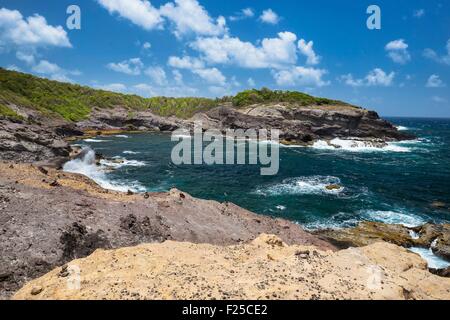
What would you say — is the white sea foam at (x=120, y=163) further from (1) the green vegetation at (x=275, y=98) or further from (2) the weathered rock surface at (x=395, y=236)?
(1) the green vegetation at (x=275, y=98)

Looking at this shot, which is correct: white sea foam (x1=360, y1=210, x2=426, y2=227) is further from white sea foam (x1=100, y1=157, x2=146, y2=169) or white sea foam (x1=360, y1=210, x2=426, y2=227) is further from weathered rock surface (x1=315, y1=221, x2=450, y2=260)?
white sea foam (x1=100, y1=157, x2=146, y2=169)

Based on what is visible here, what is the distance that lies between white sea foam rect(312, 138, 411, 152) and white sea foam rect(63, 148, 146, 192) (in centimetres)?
5444

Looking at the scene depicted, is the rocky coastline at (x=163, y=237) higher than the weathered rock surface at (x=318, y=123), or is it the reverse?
the weathered rock surface at (x=318, y=123)

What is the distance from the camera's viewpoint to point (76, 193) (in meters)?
20.5

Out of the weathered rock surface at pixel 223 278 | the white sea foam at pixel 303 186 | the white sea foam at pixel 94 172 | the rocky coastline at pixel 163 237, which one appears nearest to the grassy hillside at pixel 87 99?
the white sea foam at pixel 94 172

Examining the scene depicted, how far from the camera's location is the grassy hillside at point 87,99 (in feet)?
331

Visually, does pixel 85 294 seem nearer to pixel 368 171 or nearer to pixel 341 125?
pixel 368 171

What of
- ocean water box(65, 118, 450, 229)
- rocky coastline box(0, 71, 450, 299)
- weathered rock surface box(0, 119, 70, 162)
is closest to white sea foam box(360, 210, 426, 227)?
ocean water box(65, 118, 450, 229)

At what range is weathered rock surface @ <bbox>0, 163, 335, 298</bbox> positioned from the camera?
14.3m

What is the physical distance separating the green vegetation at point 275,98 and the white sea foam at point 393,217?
69.1 m

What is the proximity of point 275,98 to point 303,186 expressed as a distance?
71.1m

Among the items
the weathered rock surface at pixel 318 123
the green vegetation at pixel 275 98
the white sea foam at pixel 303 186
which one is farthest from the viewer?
the green vegetation at pixel 275 98
